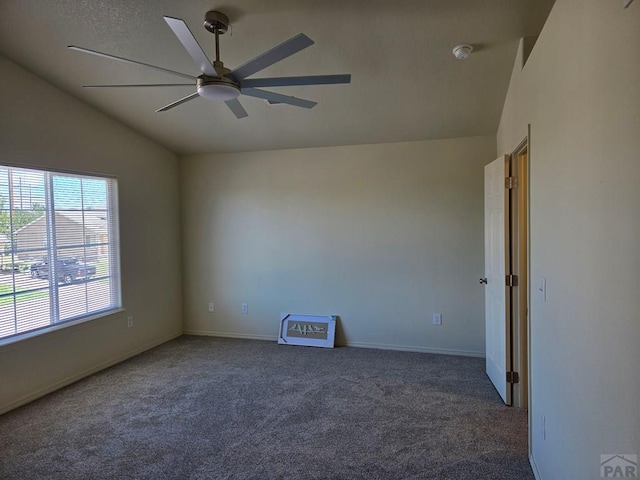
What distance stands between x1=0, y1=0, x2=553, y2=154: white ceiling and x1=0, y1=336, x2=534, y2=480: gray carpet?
256 cm

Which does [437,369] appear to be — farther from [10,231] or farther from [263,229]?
[10,231]

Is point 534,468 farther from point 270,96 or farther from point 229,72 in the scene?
point 229,72

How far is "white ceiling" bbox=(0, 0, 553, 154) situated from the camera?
2514 millimetres

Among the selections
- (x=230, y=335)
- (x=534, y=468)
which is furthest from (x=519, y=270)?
(x=230, y=335)

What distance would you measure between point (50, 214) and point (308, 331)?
2958 millimetres

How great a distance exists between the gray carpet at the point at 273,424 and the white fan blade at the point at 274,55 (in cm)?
232

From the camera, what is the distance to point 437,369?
3971mm

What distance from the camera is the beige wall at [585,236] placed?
115cm

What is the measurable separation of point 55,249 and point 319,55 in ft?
9.78

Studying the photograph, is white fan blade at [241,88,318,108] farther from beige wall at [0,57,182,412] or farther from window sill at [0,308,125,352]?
window sill at [0,308,125,352]

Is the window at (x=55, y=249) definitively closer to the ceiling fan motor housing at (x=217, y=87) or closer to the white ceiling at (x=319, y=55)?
the white ceiling at (x=319, y=55)

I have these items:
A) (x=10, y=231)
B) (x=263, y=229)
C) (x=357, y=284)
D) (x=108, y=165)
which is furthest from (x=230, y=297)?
(x=10, y=231)

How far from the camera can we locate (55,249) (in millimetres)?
3707

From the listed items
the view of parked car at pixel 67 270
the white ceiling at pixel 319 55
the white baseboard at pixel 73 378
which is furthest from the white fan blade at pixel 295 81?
the white baseboard at pixel 73 378
